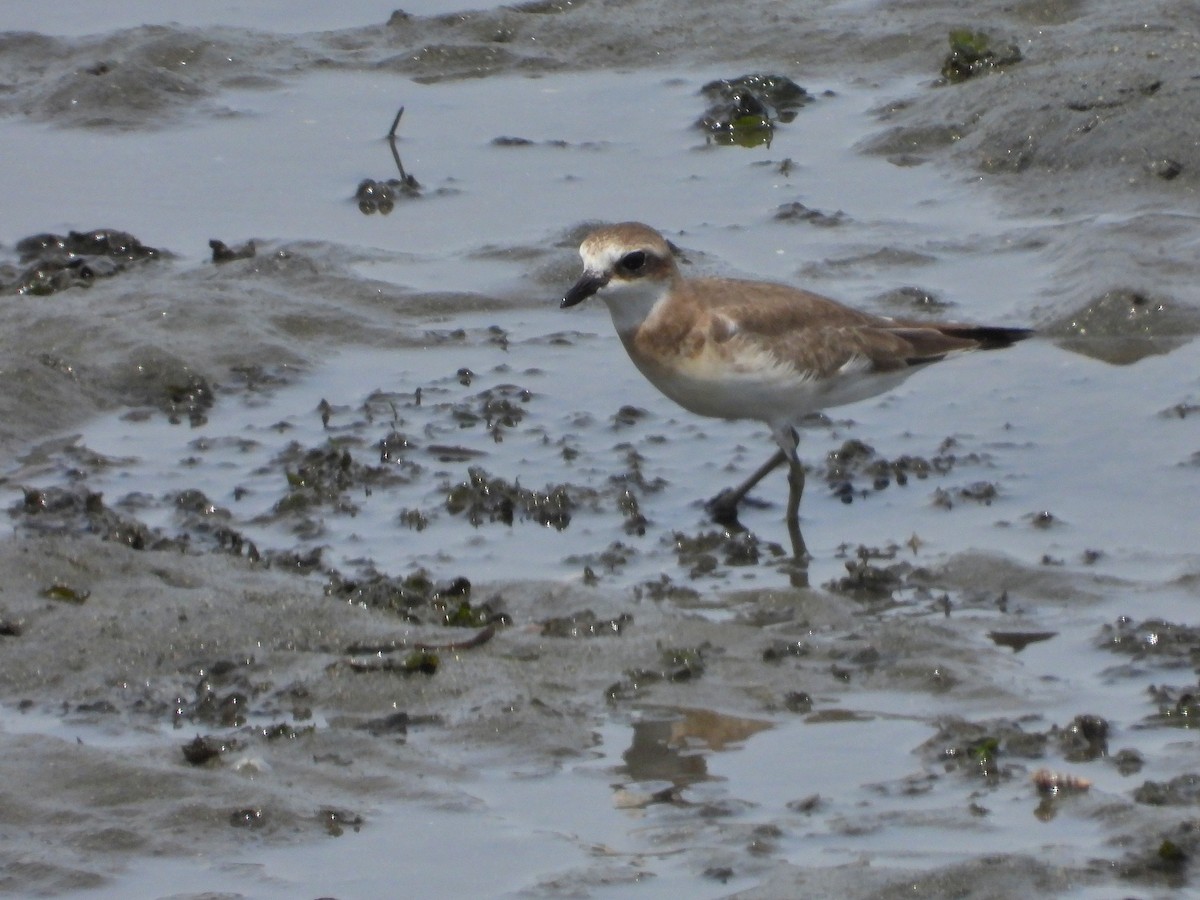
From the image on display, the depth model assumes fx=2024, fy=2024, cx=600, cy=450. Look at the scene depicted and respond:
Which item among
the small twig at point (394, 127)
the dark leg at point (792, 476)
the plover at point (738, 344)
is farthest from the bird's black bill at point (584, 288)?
the small twig at point (394, 127)

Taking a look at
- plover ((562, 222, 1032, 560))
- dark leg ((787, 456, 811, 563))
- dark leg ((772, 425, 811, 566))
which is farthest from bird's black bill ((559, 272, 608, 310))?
dark leg ((787, 456, 811, 563))

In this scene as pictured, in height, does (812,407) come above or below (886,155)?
below

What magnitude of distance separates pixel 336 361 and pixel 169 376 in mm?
817

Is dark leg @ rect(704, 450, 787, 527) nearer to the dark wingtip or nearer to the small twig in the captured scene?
the dark wingtip

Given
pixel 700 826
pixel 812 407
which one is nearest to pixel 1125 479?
pixel 812 407

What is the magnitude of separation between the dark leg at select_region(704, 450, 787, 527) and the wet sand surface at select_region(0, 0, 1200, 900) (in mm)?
84

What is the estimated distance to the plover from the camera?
777 cm

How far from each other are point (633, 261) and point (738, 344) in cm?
51

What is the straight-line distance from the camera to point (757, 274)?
10.3 metres

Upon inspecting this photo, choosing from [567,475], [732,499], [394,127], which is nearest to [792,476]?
[732,499]

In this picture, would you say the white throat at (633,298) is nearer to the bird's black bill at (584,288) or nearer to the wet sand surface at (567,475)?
the bird's black bill at (584,288)

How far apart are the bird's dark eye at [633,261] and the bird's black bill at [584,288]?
10 centimetres

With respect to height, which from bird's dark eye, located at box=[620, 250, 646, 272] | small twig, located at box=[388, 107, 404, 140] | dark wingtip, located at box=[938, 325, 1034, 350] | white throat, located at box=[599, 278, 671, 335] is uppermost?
small twig, located at box=[388, 107, 404, 140]

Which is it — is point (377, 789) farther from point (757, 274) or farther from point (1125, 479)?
point (757, 274)
